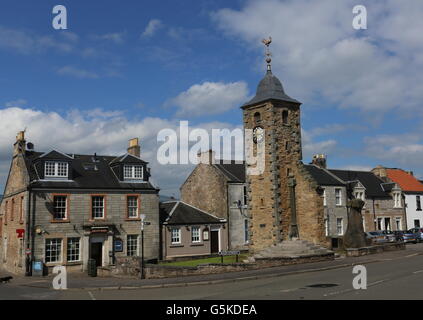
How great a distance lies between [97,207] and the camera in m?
33.7

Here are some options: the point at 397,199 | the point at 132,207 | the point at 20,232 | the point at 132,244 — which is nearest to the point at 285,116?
the point at 132,207

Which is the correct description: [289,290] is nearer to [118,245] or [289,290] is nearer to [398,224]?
[118,245]

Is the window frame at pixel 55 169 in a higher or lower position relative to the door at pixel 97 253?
higher

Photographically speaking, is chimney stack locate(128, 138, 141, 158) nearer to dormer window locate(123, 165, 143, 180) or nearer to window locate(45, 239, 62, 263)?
dormer window locate(123, 165, 143, 180)

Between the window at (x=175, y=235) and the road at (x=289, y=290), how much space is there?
1526cm

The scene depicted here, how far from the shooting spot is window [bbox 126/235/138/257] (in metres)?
34.4

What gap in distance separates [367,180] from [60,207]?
3907 cm

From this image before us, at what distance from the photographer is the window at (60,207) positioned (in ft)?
105

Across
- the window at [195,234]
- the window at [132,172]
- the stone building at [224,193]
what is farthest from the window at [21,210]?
the stone building at [224,193]

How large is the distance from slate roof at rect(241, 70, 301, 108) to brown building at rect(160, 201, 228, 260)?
36.8ft

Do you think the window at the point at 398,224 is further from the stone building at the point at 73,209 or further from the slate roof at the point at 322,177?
the stone building at the point at 73,209

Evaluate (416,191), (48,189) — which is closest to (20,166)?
(48,189)

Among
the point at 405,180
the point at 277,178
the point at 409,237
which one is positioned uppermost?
the point at 405,180

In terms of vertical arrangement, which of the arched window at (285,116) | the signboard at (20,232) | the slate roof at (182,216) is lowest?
the signboard at (20,232)
